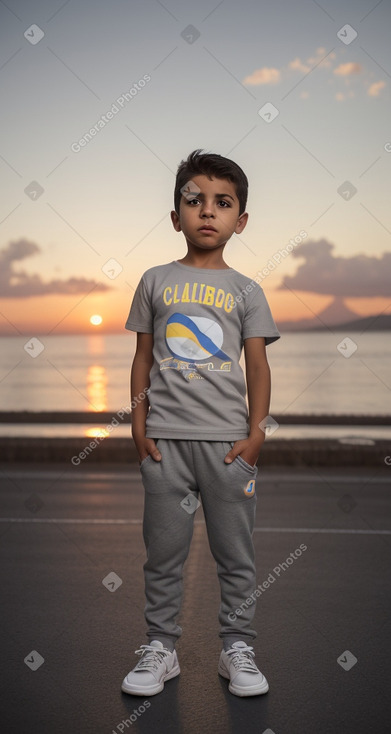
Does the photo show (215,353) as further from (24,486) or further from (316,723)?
(24,486)

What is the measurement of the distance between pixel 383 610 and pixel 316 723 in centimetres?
138

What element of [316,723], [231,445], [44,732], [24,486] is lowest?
[24,486]

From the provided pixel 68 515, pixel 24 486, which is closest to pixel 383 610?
pixel 68 515

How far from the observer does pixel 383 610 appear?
406 cm

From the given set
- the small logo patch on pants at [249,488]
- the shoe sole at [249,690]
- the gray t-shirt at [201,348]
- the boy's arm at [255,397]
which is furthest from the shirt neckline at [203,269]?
the shoe sole at [249,690]

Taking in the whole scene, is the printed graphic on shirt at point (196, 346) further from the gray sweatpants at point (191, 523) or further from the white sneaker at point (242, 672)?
the white sneaker at point (242, 672)

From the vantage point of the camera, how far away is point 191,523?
122 inches

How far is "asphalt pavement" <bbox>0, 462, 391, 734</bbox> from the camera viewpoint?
2.85 meters

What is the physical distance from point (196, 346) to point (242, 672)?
3.95ft

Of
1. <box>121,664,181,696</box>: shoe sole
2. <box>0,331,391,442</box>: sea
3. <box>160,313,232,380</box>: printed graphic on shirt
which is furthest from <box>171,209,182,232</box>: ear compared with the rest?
<box>0,331,391,442</box>: sea

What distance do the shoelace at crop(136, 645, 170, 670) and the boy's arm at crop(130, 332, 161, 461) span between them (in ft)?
→ 2.34

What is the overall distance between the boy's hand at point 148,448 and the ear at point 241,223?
860 millimetres

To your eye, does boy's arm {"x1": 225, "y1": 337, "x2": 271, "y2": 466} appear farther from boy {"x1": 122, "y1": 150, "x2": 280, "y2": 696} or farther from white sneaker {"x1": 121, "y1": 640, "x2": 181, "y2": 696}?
white sneaker {"x1": 121, "y1": 640, "x2": 181, "y2": 696}

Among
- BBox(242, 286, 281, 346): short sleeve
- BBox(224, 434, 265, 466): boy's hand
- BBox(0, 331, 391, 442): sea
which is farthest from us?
BBox(0, 331, 391, 442): sea
